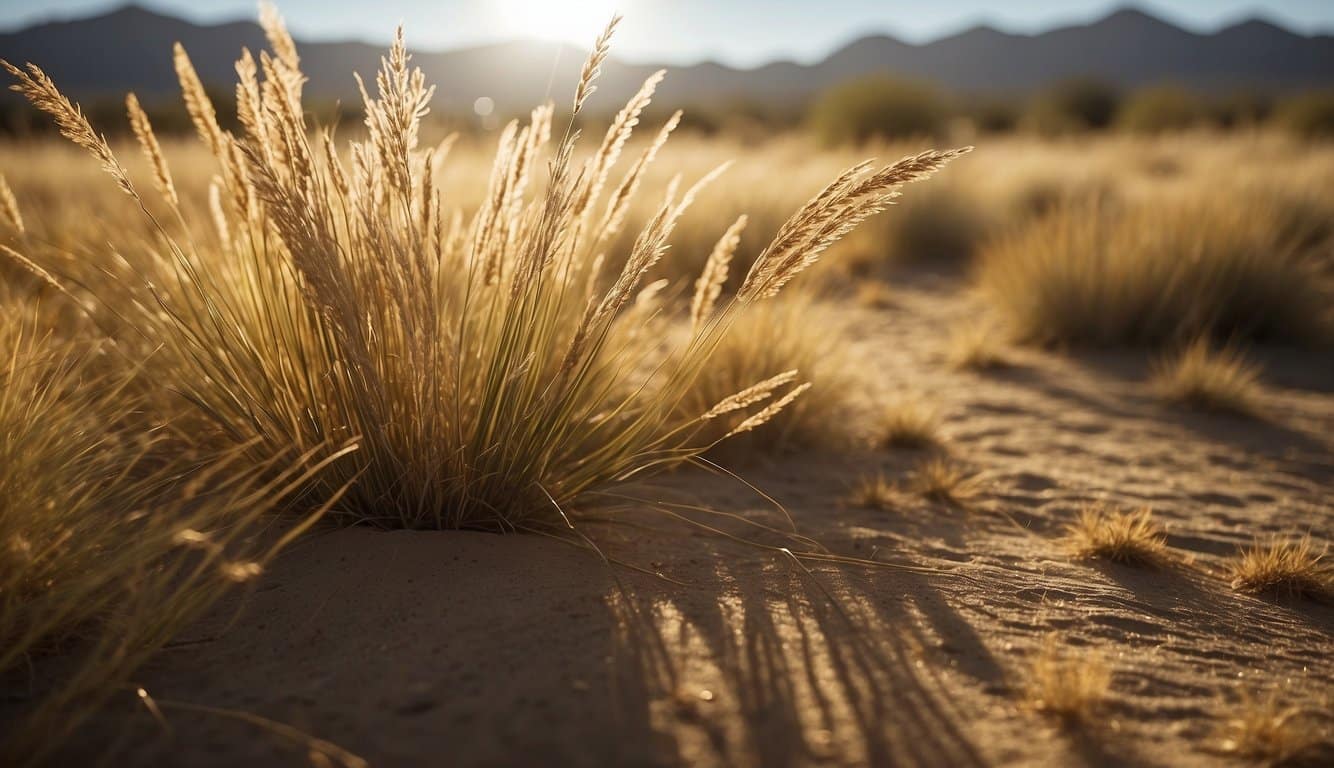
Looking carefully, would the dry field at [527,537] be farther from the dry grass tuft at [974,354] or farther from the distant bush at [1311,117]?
the distant bush at [1311,117]

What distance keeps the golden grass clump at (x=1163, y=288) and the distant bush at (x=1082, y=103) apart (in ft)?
71.4

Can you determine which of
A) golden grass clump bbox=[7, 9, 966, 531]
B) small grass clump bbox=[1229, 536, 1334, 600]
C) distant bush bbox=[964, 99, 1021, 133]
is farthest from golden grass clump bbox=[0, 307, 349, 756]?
distant bush bbox=[964, 99, 1021, 133]

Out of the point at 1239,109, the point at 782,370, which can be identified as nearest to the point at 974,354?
the point at 782,370

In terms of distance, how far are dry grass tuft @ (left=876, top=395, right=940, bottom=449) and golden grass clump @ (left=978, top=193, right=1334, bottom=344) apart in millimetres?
2152

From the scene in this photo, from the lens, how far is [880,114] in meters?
15.7

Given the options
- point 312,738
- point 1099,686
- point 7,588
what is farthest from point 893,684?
point 7,588

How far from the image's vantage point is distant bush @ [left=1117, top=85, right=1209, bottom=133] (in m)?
21.1

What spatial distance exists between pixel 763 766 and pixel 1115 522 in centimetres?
158

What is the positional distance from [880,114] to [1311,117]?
10.3 m

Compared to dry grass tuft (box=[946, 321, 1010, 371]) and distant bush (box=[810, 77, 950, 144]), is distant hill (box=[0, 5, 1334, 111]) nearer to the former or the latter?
distant bush (box=[810, 77, 950, 144])

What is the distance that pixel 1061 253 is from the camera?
212 inches

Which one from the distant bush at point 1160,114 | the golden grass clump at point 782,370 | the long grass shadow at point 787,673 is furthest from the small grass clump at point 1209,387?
the distant bush at point 1160,114

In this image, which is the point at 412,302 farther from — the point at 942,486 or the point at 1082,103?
the point at 1082,103

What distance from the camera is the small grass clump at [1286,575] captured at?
2.25 meters
